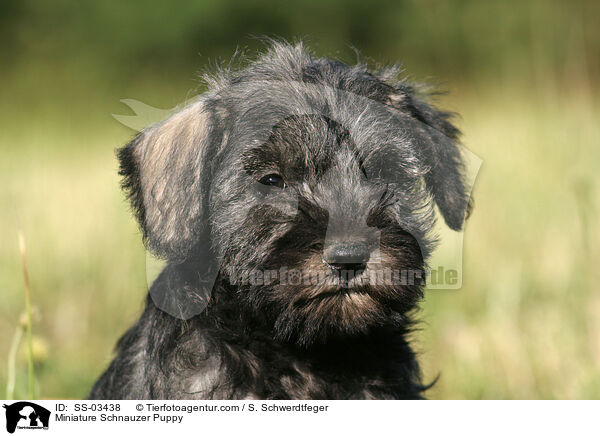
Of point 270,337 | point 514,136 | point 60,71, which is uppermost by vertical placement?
point 60,71

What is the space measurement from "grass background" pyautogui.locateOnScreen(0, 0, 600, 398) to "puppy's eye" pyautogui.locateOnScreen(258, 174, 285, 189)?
79 cm

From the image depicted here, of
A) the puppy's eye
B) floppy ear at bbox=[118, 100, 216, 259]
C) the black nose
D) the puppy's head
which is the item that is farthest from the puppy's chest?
the puppy's eye

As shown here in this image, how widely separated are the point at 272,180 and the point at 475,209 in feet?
14.9

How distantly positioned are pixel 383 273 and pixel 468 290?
11.5ft

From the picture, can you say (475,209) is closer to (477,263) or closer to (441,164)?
(477,263)

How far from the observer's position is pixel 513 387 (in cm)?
450

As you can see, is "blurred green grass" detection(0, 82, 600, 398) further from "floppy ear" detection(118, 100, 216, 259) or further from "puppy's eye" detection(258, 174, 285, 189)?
"puppy's eye" detection(258, 174, 285, 189)

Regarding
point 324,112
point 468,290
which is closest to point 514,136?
point 468,290

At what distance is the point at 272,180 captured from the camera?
288cm

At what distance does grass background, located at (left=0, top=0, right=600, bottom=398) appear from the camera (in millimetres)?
4660
